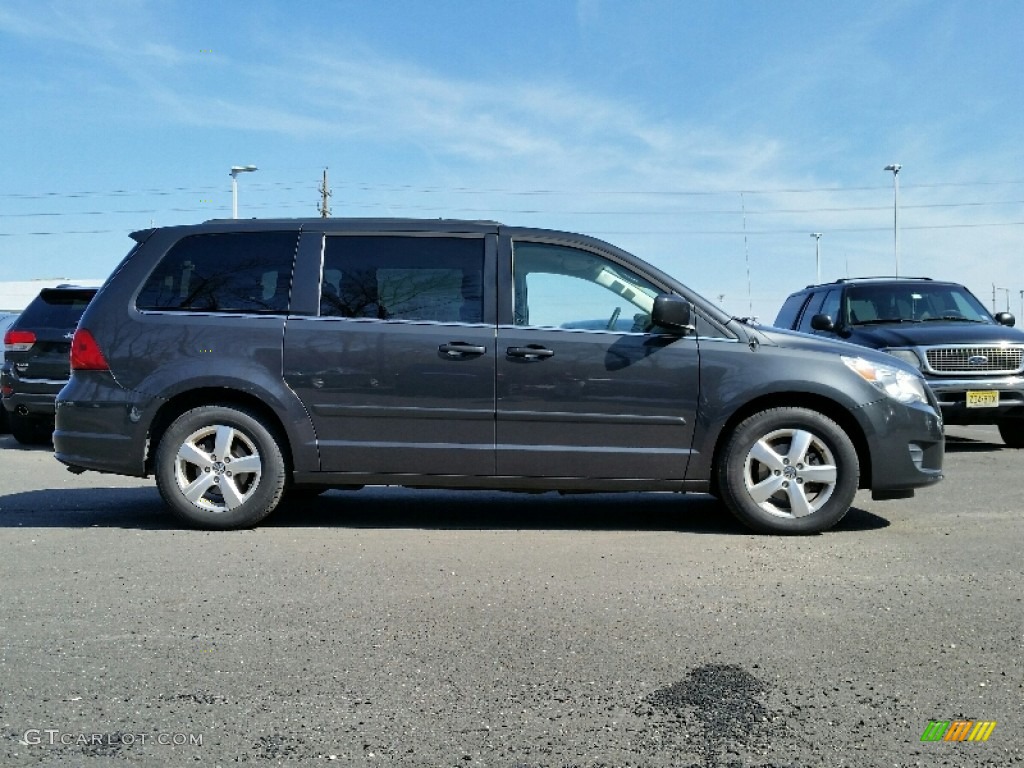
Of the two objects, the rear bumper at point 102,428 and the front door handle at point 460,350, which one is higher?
the front door handle at point 460,350

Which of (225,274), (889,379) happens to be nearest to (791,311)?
(889,379)

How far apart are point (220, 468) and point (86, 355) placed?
1116 mm

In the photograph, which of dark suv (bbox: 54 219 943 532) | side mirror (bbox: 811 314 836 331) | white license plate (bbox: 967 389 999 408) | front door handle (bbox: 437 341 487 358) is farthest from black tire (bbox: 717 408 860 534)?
side mirror (bbox: 811 314 836 331)

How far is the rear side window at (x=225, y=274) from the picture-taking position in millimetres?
6375

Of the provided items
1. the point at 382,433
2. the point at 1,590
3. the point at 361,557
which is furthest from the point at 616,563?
the point at 1,590

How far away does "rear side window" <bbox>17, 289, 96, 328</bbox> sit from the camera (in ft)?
37.7

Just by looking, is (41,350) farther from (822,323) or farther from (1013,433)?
(1013,433)

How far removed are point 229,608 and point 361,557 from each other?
113 cm

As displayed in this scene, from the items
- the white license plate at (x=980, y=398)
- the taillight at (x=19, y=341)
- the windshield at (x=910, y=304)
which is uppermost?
the windshield at (x=910, y=304)

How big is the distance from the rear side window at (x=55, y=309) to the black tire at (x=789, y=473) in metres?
8.13

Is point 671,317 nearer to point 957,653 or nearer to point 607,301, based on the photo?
point 607,301

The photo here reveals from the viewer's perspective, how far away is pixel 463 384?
20.0 feet

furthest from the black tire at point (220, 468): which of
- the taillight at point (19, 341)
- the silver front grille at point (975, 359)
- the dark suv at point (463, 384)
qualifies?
the silver front grille at point (975, 359)

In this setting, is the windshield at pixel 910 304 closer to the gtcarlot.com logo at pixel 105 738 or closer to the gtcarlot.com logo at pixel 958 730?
the gtcarlot.com logo at pixel 958 730
